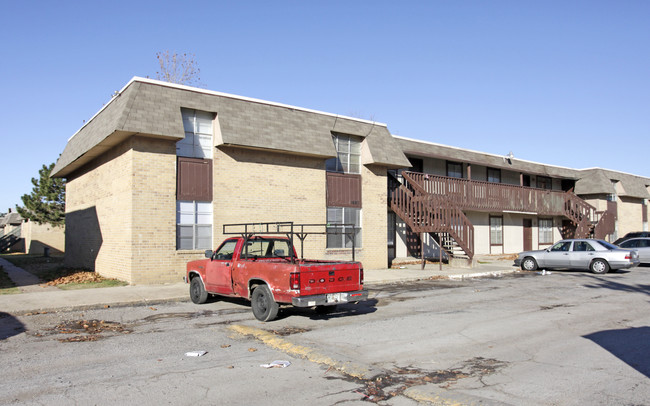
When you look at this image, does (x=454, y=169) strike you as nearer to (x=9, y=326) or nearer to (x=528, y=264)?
(x=528, y=264)

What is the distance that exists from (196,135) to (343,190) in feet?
22.0

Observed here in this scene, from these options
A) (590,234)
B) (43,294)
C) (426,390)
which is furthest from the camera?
(590,234)

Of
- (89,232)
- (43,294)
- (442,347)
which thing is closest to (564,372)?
(442,347)

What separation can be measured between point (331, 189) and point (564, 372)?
1513 cm

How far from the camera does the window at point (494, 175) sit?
106ft

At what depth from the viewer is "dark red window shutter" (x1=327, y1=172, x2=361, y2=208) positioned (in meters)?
21.0

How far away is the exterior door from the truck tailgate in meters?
26.3

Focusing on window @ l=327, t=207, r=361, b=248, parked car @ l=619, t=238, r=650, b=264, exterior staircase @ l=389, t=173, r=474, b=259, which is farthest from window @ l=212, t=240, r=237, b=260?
parked car @ l=619, t=238, r=650, b=264

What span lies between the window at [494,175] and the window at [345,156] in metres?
13.4

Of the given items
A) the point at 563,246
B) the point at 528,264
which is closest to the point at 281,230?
the point at 528,264

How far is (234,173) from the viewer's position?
18.1m

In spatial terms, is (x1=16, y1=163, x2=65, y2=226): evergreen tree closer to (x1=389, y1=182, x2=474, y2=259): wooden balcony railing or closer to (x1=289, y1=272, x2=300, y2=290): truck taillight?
(x1=389, y1=182, x2=474, y2=259): wooden balcony railing

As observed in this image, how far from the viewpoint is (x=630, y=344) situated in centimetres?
784

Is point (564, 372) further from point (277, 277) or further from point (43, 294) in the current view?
point (43, 294)
